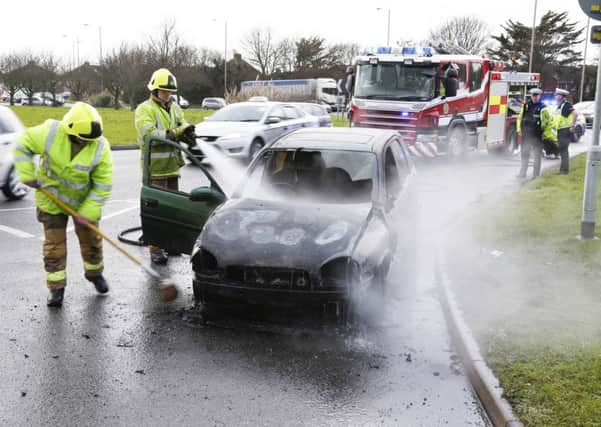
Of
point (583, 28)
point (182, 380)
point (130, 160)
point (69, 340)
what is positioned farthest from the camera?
point (583, 28)

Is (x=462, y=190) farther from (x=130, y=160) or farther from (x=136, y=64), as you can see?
(x=136, y=64)

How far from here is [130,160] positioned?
56.0ft

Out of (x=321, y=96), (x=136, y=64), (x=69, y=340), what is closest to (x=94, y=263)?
(x=69, y=340)

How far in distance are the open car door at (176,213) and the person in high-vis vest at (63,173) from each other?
0.63m

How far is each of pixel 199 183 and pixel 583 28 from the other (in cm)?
6838

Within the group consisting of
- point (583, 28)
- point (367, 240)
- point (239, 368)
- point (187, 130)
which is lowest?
point (239, 368)

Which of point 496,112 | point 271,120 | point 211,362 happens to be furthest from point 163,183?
point 496,112

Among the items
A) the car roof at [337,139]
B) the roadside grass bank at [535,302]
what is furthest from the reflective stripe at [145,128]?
the roadside grass bank at [535,302]

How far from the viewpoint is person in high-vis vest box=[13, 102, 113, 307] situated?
531 cm

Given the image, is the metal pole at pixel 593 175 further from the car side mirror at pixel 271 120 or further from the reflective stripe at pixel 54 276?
the car side mirror at pixel 271 120

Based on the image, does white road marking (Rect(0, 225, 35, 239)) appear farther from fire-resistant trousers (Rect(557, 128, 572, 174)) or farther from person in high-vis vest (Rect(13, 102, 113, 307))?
fire-resistant trousers (Rect(557, 128, 572, 174))

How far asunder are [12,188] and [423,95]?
922 centimetres

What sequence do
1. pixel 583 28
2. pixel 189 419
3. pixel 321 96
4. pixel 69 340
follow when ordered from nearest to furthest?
pixel 189 419, pixel 69 340, pixel 321 96, pixel 583 28

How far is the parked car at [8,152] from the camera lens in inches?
398
